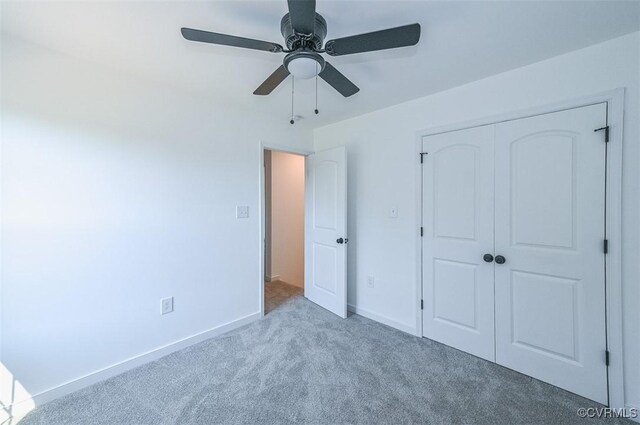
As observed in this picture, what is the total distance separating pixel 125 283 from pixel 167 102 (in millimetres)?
1528

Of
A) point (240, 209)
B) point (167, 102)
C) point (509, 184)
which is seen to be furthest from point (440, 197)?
point (167, 102)

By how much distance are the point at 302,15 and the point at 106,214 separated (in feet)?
6.29

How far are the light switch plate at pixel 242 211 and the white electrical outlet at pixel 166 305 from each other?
96 cm

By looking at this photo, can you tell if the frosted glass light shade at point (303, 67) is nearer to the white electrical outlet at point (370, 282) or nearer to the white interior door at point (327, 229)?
the white interior door at point (327, 229)

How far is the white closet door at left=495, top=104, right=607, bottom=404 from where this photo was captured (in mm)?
1668

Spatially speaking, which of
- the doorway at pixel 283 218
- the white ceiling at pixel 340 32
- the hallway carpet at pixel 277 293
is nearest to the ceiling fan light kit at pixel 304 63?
the white ceiling at pixel 340 32

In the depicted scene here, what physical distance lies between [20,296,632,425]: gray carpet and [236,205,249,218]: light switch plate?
1.21m

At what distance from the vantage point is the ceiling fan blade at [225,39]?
3.79 feet

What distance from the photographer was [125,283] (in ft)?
6.51

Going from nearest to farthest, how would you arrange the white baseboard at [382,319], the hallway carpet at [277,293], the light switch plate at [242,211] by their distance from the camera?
the white baseboard at [382,319] < the light switch plate at [242,211] < the hallway carpet at [277,293]

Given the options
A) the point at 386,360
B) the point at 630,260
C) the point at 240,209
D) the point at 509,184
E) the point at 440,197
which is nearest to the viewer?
the point at 630,260

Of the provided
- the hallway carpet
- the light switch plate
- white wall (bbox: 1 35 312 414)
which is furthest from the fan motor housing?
the hallway carpet

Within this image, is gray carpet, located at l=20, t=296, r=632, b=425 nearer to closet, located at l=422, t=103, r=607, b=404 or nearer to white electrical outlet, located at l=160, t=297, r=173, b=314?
closet, located at l=422, t=103, r=607, b=404

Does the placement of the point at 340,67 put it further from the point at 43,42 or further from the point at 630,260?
the point at 630,260
